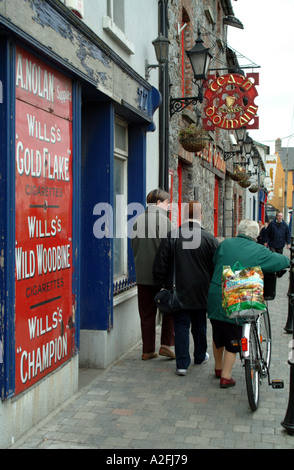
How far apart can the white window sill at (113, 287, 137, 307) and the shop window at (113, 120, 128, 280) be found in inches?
9.3

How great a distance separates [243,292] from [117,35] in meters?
3.42

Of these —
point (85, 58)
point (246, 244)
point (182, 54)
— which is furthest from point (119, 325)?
point (182, 54)

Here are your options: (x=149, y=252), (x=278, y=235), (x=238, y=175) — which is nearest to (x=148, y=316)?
(x=149, y=252)

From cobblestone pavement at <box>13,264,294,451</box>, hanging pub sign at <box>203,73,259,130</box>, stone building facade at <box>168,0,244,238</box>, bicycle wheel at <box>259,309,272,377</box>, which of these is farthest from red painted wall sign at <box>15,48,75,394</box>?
hanging pub sign at <box>203,73,259,130</box>

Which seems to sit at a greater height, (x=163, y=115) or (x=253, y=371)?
Answer: (x=163, y=115)

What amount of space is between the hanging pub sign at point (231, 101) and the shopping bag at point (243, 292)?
6.65m

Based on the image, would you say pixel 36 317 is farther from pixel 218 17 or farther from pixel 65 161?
pixel 218 17

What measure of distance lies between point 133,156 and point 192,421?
4.08 m

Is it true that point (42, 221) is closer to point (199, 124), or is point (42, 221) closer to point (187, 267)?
point (187, 267)

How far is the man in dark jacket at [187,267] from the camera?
5.68 m

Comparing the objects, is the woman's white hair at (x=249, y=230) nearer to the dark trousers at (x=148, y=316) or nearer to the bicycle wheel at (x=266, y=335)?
the bicycle wheel at (x=266, y=335)

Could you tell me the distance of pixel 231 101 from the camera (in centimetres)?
1095

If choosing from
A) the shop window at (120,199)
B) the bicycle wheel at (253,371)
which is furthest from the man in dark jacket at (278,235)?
the bicycle wheel at (253,371)

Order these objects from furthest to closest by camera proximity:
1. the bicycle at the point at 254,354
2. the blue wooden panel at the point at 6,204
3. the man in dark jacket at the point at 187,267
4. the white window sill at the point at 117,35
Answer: the white window sill at the point at 117,35 < the man in dark jacket at the point at 187,267 < the bicycle at the point at 254,354 < the blue wooden panel at the point at 6,204
